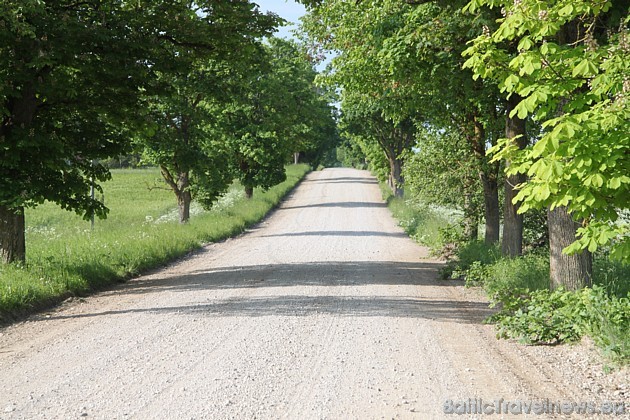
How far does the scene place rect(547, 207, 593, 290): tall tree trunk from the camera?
9.84m

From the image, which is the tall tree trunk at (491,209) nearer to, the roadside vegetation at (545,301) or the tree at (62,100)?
the roadside vegetation at (545,301)

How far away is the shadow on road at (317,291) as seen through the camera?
1030 centimetres

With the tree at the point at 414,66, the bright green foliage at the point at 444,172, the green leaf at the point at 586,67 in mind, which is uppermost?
the tree at the point at 414,66

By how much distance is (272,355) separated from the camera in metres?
7.46

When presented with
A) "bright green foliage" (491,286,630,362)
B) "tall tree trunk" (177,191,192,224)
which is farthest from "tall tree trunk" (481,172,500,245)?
"tall tree trunk" (177,191,192,224)

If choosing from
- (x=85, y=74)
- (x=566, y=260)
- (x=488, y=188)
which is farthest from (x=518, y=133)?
(x=85, y=74)

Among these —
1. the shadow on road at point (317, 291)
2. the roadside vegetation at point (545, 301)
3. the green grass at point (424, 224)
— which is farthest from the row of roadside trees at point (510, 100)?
the shadow on road at point (317, 291)

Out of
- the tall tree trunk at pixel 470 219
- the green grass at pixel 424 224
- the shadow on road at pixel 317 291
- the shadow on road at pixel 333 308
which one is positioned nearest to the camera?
the shadow on road at pixel 333 308

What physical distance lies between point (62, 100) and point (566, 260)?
943cm

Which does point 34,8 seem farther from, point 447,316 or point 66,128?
point 447,316

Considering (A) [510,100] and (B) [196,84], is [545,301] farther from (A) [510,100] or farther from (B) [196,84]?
(B) [196,84]

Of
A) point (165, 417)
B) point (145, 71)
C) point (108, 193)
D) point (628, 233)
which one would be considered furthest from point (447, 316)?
point (108, 193)

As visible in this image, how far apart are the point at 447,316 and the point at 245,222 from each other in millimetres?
21087

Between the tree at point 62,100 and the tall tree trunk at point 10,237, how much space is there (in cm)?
2
